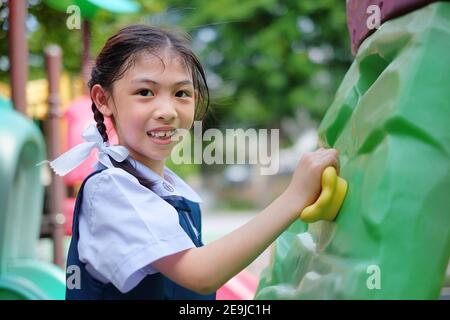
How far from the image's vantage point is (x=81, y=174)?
284 cm

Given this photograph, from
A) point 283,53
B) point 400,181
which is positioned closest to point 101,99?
point 400,181

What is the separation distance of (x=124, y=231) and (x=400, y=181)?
0.34 meters

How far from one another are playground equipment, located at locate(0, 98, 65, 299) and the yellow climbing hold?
45.2 inches

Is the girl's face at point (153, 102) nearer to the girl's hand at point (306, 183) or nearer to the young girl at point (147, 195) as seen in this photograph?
the young girl at point (147, 195)

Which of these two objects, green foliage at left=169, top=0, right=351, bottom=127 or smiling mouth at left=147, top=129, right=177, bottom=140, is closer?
smiling mouth at left=147, top=129, right=177, bottom=140

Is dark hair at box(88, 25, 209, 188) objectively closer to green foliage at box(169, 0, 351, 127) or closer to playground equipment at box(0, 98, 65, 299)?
playground equipment at box(0, 98, 65, 299)

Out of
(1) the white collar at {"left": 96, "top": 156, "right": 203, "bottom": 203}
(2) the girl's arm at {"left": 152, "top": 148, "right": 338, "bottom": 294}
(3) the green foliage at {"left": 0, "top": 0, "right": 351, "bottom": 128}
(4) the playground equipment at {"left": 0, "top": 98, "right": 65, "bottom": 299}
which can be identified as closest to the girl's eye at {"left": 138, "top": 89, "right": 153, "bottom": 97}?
(1) the white collar at {"left": 96, "top": 156, "right": 203, "bottom": 203}

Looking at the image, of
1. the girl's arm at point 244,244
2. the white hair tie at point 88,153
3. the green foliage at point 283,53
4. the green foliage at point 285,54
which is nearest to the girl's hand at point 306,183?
the girl's arm at point 244,244

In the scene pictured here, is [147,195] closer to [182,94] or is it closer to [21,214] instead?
[182,94]

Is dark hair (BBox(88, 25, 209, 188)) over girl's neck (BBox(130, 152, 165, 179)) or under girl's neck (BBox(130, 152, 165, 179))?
over

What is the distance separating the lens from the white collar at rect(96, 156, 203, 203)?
3.20 ft

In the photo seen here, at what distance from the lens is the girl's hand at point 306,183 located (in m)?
0.85

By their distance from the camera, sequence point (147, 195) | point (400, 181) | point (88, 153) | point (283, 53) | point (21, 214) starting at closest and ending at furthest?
point (400, 181), point (147, 195), point (88, 153), point (21, 214), point (283, 53)

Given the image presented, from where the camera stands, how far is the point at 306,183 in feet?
2.80
